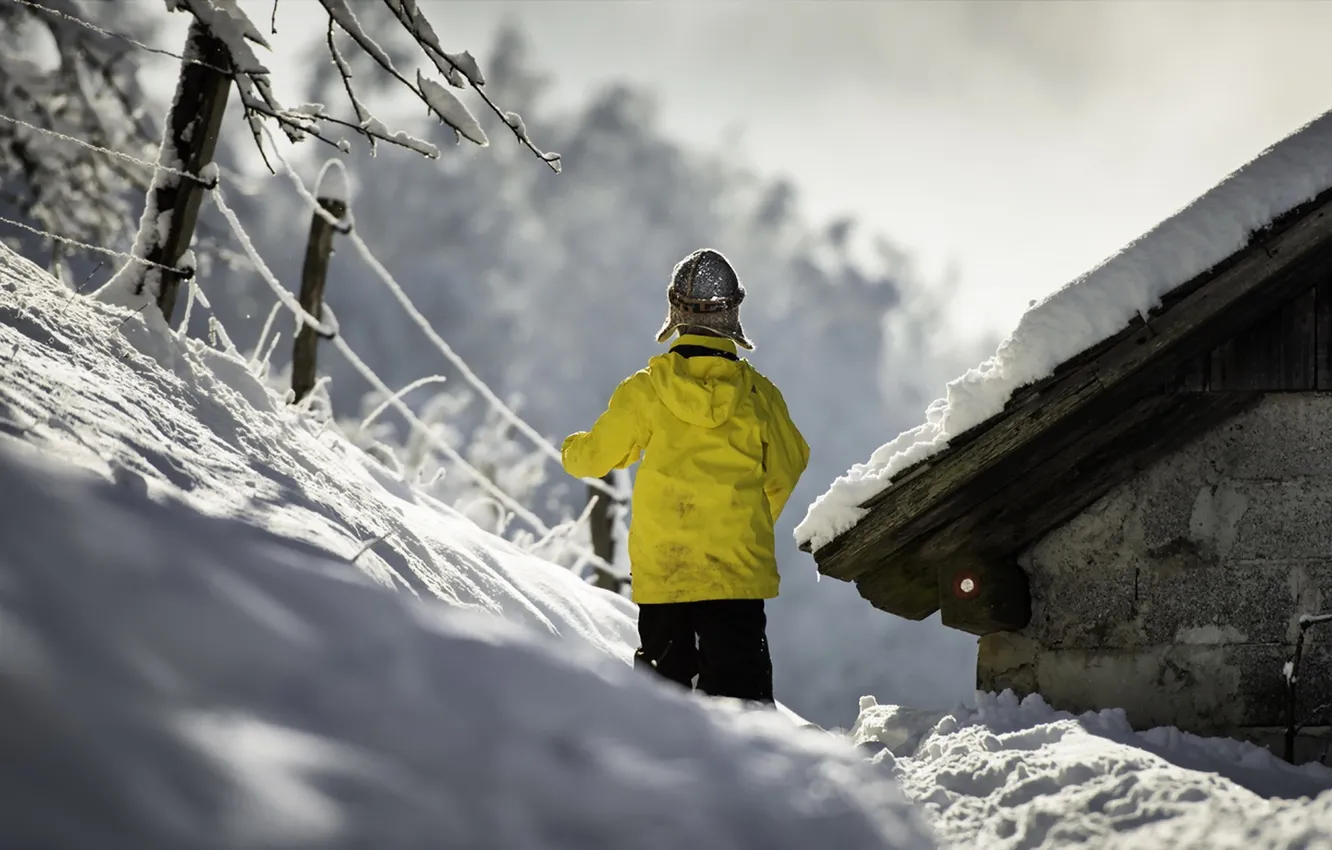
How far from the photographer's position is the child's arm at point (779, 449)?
362cm

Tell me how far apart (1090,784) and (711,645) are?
134 cm

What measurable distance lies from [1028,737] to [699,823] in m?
1.92

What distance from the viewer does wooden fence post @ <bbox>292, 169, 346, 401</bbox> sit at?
6301 millimetres

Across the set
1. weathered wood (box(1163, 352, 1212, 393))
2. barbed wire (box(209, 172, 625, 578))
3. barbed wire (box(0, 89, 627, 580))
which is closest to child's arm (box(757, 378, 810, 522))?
barbed wire (box(0, 89, 627, 580))

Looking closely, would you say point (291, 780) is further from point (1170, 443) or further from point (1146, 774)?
point (1170, 443)

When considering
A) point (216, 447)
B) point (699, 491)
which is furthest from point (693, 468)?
point (216, 447)

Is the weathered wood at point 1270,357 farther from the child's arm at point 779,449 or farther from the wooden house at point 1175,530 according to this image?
the child's arm at point 779,449

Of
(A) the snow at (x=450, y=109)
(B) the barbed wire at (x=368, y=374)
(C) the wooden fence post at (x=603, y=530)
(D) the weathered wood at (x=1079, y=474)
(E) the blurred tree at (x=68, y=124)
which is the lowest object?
(D) the weathered wood at (x=1079, y=474)

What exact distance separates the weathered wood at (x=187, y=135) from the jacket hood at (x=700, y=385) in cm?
192

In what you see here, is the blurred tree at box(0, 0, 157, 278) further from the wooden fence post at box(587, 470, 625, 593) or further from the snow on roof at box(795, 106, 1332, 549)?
the snow on roof at box(795, 106, 1332, 549)

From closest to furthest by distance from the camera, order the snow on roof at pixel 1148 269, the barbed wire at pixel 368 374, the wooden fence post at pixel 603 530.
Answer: the snow on roof at pixel 1148 269 → the barbed wire at pixel 368 374 → the wooden fence post at pixel 603 530

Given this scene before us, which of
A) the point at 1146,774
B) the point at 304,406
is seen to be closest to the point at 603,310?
the point at 304,406

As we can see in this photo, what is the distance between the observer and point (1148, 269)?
316 cm

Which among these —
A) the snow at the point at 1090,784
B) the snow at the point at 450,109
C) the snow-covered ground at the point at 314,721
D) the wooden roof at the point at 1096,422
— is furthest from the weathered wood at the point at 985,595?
the snow at the point at 450,109
